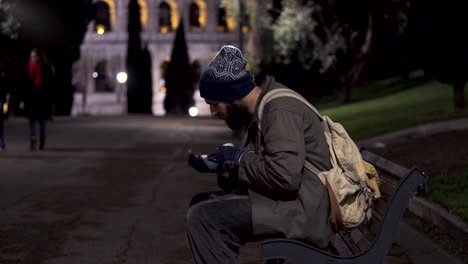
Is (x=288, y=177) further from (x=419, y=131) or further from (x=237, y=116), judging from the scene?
(x=419, y=131)

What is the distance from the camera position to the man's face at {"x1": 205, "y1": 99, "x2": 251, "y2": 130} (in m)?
4.72

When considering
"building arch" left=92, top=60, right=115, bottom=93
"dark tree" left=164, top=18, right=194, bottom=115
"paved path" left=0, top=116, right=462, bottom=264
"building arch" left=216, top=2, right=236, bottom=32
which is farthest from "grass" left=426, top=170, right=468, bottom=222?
"building arch" left=216, top=2, right=236, bottom=32

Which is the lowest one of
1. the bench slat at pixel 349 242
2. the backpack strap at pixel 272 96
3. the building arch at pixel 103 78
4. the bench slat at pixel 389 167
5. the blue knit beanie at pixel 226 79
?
the building arch at pixel 103 78

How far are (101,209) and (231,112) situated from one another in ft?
22.1

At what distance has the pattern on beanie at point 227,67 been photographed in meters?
4.67

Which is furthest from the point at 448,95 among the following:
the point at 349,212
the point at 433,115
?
the point at 349,212

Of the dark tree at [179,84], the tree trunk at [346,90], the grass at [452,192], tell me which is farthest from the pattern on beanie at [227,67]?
the dark tree at [179,84]

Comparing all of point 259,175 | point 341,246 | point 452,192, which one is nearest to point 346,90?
point 452,192

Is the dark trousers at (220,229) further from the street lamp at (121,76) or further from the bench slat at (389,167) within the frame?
the street lamp at (121,76)

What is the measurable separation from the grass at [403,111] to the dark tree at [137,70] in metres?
43.4

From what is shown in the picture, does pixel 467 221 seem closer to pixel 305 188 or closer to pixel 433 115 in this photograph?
pixel 305 188

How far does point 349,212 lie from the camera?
15.4ft

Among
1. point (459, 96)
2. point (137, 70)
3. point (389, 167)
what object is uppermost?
point (389, 167)

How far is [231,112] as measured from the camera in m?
4.78
